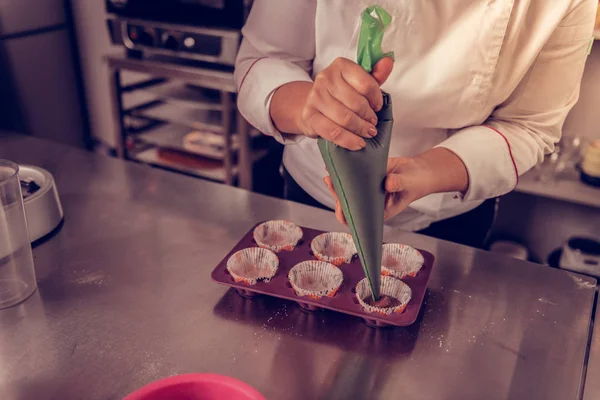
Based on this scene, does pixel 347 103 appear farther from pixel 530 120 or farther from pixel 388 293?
pixel 530 120

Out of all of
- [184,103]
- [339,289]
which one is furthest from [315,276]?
[184,103]

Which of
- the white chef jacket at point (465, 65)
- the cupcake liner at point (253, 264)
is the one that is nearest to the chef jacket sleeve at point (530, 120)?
the white chef jacket at point (465, 65)

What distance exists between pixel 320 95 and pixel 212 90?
191 cm

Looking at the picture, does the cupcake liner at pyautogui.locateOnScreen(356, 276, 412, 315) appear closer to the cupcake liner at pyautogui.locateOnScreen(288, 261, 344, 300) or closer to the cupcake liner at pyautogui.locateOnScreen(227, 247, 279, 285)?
the cupcake liner at pyautogui.locateOnScreen(288, 261, 344, 300)

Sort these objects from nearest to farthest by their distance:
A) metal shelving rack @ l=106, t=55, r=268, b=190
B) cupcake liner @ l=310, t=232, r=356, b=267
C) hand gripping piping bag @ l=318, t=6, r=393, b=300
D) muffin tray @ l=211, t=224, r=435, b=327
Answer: hand gripping piping bag @ l=318, t=6, r=393, b=300
muffin tray @ l=211, t=224, r=435, b=327
cupcake liner @ l=310, t=232, r=356, b=267
metal shelving rack @ l=106, t=55, r=268, b=190

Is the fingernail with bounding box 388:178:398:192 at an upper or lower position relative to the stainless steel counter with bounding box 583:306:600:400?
upper

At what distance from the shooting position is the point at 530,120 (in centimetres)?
111

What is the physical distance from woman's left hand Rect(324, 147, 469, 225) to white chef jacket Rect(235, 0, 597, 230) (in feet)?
0.08

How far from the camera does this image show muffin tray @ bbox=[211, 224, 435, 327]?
33.0 inches

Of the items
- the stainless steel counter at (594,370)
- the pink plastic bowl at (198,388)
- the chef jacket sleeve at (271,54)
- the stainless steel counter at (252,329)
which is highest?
the chef jacket sleeve at (271,54)

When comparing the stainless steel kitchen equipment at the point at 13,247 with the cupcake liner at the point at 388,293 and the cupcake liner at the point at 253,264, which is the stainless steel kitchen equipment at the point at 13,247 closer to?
the cupcake liner at the point at 253,264

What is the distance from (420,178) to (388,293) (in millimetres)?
191

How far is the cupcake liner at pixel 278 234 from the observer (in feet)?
3.35

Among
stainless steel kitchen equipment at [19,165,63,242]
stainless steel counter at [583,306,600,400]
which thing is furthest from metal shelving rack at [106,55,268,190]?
stainless steel counter at [583,306,600,400]
